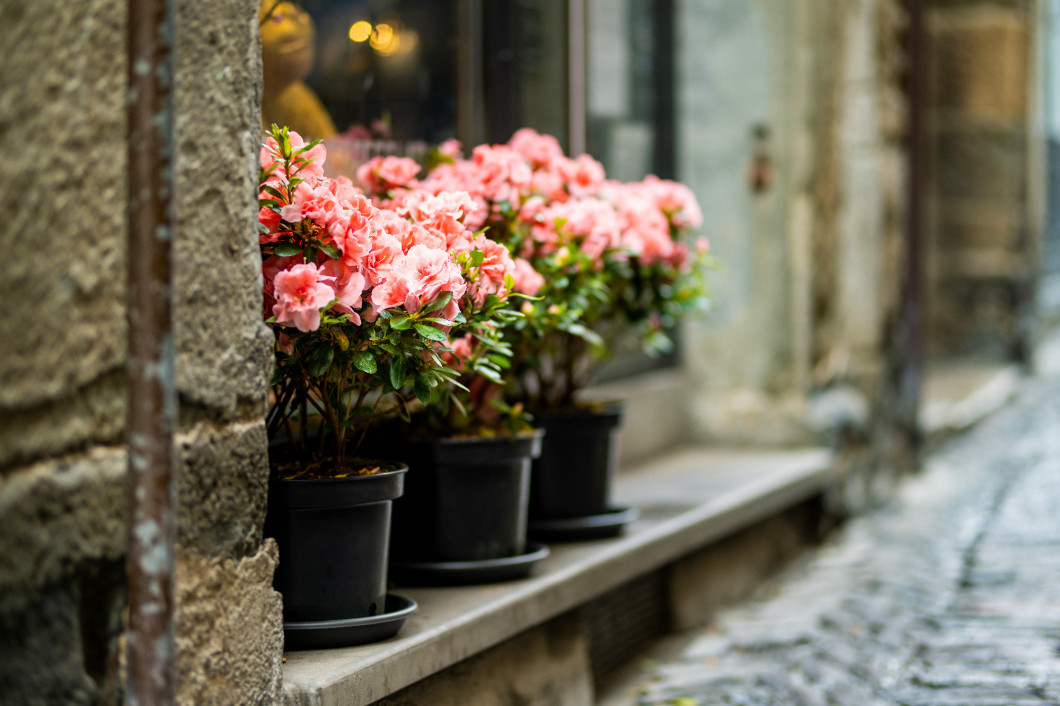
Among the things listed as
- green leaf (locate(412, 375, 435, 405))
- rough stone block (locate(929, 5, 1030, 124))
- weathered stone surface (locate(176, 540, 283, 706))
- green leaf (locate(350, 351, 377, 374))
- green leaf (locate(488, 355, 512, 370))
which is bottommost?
weathered stone surface (locate(176, 540, 283, 706))

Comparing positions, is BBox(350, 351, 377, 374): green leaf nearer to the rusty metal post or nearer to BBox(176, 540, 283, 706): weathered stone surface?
BBox(176, 540, 283, 706): weathered stone surface

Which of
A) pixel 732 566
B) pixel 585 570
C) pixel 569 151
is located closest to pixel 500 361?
pixel 585 570

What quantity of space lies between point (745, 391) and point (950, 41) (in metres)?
4.84

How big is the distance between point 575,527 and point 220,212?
1.60 m

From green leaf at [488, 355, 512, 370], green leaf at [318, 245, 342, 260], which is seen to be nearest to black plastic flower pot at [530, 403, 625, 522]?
green leaf at [488, 355, 512, 370]

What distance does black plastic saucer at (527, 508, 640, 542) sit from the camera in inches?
120

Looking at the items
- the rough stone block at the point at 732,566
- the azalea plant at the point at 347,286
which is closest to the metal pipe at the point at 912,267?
the rough stone block at the point at 732,566

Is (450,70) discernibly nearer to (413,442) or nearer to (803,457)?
(413,442)

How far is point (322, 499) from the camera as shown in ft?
6.74

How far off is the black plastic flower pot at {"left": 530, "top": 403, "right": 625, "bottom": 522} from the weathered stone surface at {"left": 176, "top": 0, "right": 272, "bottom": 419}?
135 cm

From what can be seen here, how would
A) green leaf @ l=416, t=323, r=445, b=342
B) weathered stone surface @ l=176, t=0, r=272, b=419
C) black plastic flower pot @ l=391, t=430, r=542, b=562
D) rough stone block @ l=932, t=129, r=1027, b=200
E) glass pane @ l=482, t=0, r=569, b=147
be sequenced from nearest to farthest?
weathered stone surface @ l=176, t=0, r=272, b=419 < green leaf @ l=416, t=323, r=445, b=342 < black plastic flower pot @ l=391, t=430, r=542, b=562 < glass pane @ l=482, t=0, r=569, b=147 < rough stone block @ l=932, t=129, r=1027, b=200

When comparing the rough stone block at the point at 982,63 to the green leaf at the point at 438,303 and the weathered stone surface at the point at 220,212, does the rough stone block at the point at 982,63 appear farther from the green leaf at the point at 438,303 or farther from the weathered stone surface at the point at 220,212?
the weathered stone surface at the point at 220,212

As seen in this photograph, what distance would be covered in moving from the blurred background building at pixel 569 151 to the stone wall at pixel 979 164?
0.02 metres

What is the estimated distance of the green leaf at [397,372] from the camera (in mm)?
2008
